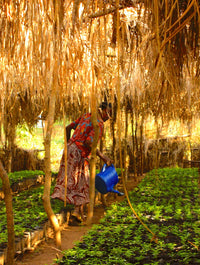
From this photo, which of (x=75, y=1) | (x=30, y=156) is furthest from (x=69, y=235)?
(x=30, y=156)

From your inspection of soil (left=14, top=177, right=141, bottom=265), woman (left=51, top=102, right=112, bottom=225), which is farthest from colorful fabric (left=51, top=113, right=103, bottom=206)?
soil (left=14, top=177, right=141, bottom=265)

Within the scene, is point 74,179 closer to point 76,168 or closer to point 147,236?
point 76,168

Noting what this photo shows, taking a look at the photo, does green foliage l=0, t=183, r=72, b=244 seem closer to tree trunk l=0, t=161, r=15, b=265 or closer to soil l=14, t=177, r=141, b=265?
A: soil l=14, t=177, r=141, b=265

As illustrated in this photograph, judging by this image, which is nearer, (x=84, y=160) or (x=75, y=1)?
(x=75, y=1)

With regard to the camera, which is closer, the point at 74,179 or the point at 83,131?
the point at 83,131

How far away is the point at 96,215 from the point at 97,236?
184 cm

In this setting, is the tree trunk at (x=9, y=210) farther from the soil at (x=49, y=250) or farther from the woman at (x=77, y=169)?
the woman at (x=77, y=169)

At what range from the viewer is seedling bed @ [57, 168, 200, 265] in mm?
2549

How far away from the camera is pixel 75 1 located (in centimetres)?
142

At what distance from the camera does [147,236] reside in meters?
3.21

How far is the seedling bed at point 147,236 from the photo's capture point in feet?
→ 8.36

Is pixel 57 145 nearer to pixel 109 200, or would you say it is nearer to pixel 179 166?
pixel 179 166

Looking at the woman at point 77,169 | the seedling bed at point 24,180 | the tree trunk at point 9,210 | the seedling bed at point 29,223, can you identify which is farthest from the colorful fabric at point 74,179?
the seedling bed at point 24,180

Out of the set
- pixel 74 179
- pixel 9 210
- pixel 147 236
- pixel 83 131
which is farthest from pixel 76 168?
pixel 9 210
